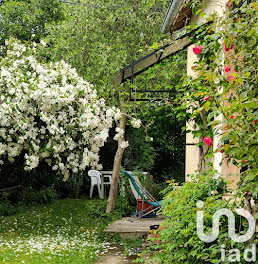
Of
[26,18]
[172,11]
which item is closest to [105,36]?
[172,11]

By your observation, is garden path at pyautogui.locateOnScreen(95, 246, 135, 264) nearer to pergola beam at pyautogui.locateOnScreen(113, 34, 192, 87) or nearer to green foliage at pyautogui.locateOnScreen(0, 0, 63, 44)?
pergola beam at pyautogui.locateOnScreen(113, 34, 192, 87)

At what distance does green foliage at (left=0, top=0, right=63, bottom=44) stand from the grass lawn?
20.4 feet

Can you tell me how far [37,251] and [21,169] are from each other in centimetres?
544

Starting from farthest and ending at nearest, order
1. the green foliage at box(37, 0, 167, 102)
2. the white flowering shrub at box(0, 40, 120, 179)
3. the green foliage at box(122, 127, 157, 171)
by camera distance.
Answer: the green foliage at box(122, 127, 157, 171) < the green foliage at box(37, 0, 167, 102) < the white flowering shrub at box(0, 40, 120, 179)

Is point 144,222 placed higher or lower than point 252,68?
lower

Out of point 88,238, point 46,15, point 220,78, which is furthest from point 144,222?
point 46,15

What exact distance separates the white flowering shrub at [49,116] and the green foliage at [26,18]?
23.0ft

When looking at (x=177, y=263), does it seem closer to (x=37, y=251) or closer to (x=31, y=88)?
(x=37, y=251)

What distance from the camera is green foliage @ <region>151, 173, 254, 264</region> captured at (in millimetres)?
3178

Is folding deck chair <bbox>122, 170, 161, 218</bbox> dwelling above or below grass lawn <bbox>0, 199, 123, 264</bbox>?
above

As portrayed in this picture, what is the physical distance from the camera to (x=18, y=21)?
14.2m

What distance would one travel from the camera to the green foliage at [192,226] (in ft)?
10.4

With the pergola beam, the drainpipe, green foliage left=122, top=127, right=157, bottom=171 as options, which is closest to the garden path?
the pergola beam

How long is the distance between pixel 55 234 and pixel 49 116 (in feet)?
7.14
